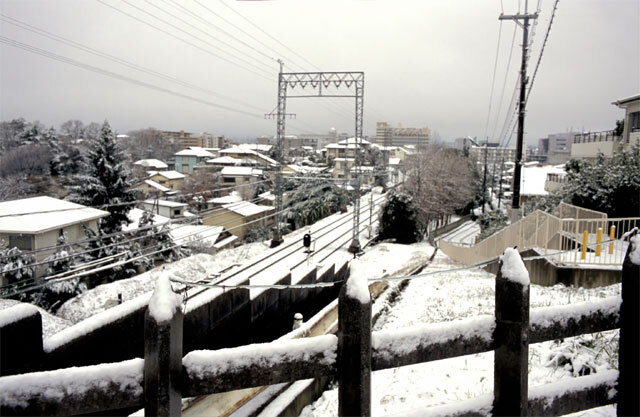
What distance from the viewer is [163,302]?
5.25ft

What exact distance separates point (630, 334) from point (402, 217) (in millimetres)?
23687

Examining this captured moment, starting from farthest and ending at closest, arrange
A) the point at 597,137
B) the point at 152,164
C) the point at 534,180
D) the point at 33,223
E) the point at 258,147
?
the point at 258,147, the point at 152,164, the point at 534,180, the point at 597,137, the point at 33,223

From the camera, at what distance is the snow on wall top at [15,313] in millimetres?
1478

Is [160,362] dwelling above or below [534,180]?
below

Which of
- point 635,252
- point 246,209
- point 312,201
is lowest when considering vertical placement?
point 246,209

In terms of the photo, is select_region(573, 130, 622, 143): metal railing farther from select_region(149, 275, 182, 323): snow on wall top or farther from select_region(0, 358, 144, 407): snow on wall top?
select_region(0, 358, 144, 407): snow on wall top

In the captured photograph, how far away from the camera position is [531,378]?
377cm

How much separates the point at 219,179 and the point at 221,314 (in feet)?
112

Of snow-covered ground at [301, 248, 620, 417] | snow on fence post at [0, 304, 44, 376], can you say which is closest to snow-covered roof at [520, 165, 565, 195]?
snow-covered ground at [301, 248, 620, 417]

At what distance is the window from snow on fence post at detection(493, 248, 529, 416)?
18888mm

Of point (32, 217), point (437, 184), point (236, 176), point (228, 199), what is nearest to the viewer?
point (32, 217)

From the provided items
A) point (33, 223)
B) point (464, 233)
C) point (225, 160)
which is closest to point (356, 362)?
point (33, 223)

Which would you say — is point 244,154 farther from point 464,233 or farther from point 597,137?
point 597,137

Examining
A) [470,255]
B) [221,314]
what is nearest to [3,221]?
[221,314]
